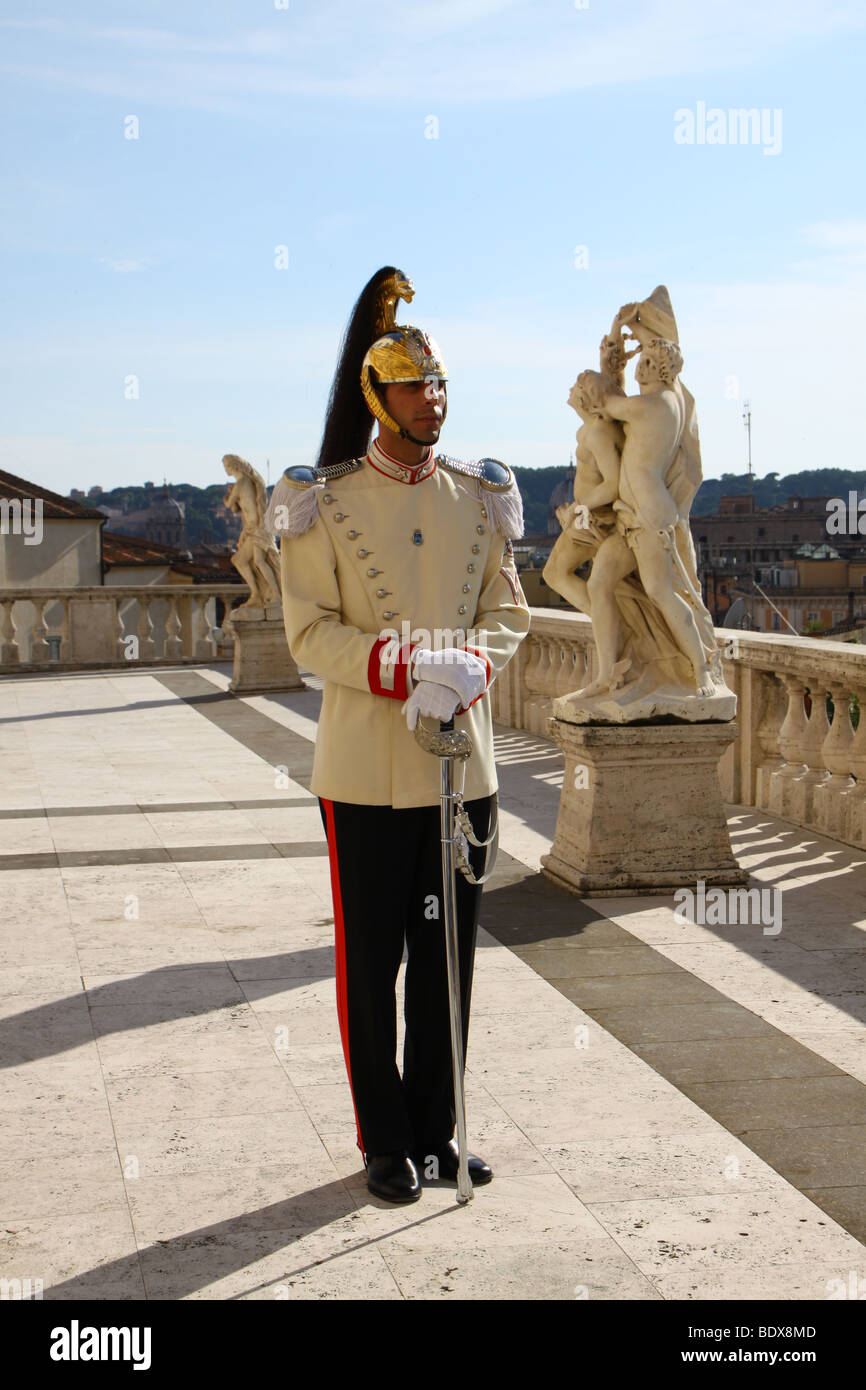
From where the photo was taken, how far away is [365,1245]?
346 centimetres

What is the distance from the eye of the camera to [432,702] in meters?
3.59

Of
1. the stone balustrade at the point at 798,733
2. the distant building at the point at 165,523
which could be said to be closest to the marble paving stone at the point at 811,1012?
the stone balustrade at the point at 798,733

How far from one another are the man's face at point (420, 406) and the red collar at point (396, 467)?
0.23 feet

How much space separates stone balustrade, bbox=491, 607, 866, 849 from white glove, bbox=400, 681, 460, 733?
168 inches

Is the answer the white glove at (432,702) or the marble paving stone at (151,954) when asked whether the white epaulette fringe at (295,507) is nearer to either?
the white glove at (432,702)

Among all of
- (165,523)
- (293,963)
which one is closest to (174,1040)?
(293,963)

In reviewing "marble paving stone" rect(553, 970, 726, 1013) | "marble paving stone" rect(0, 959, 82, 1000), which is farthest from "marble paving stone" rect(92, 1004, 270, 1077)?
"marble paving stone" rect(553, 970, 726, 1013)

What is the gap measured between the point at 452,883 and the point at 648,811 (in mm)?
3373

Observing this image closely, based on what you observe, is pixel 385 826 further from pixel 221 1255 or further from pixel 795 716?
pixel 795 716

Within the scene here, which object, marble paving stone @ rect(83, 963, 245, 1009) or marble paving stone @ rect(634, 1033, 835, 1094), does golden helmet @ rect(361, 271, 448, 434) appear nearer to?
marble paving stone @ rect(634, 1033, 835, 1094)

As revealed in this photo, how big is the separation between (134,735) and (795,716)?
20.0 ft

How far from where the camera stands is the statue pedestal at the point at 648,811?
6852 millimetres
